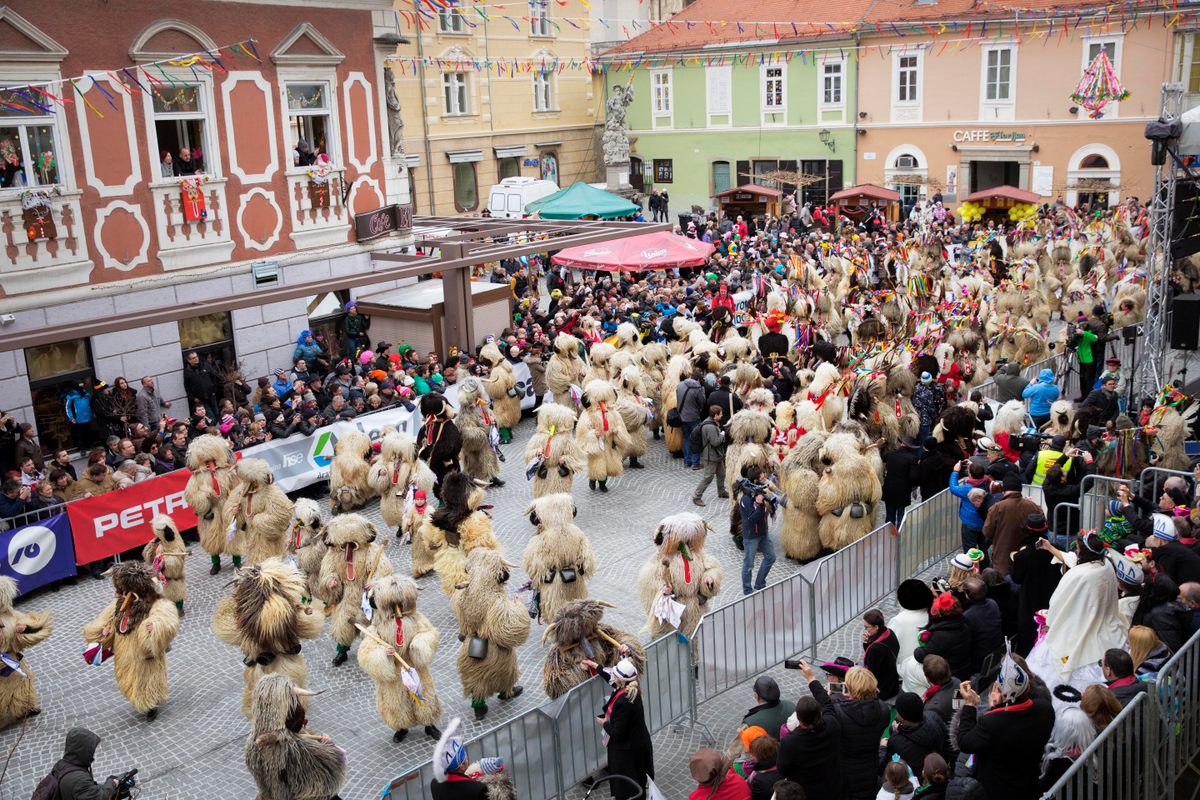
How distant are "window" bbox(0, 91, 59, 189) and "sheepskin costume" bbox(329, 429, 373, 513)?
502 centimetres

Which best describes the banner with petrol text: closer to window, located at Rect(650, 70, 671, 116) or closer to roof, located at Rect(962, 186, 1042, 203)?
roof, located at Rect(962, 186, 1042, 203)

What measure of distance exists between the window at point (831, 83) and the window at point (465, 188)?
12.6m

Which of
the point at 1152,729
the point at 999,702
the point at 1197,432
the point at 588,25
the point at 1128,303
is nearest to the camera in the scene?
the point at 999,702

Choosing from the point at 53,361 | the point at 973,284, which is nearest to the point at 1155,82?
the point at 973,284

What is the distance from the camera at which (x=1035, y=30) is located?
1261 inches

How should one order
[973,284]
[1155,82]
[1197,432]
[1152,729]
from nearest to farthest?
[1152,729], [1197,432], [973,284], [1155,82]

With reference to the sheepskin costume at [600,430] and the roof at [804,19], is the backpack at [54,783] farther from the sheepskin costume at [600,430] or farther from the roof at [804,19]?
the roof at [804,19]

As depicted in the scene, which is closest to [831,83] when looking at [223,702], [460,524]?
[460,524]

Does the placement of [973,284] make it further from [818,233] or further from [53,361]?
[53,361]

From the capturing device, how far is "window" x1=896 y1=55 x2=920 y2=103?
35125mm

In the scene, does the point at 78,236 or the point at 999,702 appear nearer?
the point at 999,702

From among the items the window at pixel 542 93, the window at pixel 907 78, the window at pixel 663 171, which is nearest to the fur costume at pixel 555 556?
the window at pixel 907 78

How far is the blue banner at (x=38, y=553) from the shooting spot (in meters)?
10.5

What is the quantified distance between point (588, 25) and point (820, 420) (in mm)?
32724
